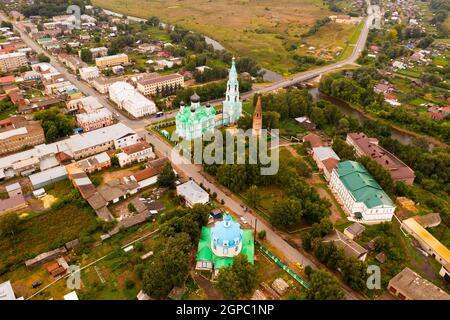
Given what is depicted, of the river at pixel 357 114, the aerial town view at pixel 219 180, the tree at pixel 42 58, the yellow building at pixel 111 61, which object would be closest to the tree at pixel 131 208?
the aerial town view at pixel 219 180

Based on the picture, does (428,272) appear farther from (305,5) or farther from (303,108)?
(305,5)

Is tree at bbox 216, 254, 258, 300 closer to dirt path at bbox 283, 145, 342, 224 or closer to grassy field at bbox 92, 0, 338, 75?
dirt path at bbox 283, 145, 342, 224

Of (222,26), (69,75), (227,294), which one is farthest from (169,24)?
(227,294)

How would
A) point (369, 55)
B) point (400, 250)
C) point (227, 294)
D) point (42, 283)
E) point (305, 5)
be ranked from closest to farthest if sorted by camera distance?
point (227, 294)
point (42, 283)
point (400, 250)
point (369, 55)
point (305, 5)

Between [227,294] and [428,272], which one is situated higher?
[227,294]

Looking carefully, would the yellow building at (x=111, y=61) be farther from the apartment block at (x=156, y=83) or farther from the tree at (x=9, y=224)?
the tree at (x=9, y=224)
